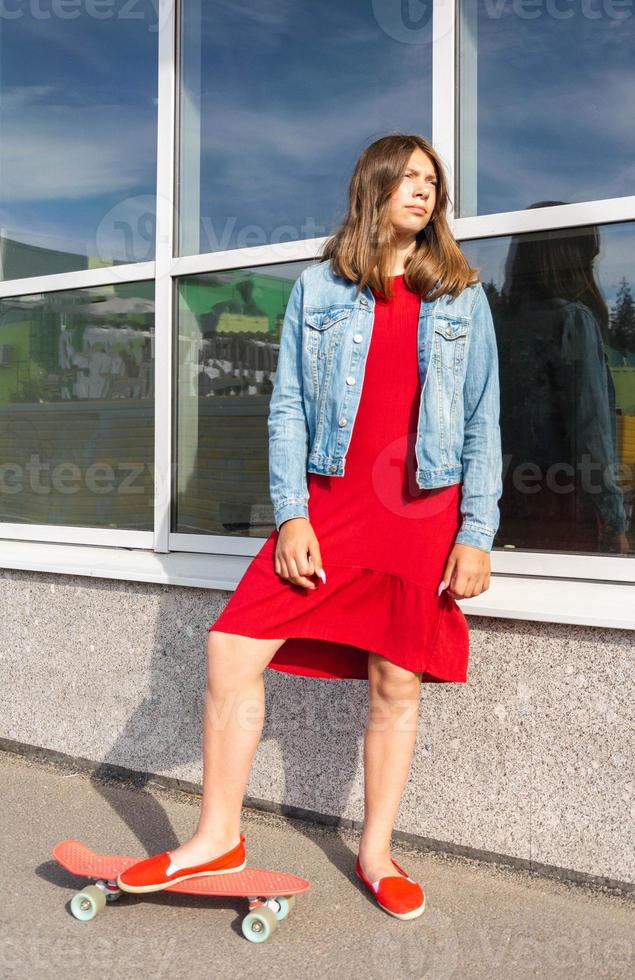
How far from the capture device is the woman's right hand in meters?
2.58

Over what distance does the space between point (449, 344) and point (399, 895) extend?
1.35 m

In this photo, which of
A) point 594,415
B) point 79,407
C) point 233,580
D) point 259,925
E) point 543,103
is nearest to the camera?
point 259,925

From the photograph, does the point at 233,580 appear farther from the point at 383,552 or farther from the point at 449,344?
the point at 449,344

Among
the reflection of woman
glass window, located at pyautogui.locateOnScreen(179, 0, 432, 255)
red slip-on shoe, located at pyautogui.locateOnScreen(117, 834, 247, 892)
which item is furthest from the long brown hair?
red slip-on shoe, located at pyautogui.locateOnScreen(117, 834, 247, 892)

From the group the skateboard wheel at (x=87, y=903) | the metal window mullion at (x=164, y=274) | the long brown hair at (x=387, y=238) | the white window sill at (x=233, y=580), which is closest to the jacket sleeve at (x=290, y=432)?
the long brown hair at (x=387, y=238)

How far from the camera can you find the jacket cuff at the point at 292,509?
8.65ft

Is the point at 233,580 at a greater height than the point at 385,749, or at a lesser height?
greater

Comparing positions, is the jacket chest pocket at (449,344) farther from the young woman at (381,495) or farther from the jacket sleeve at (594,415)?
the jacket sleeve at (594,415)

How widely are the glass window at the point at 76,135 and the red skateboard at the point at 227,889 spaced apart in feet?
7.17

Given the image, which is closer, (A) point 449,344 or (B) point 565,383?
(A) point 449,344

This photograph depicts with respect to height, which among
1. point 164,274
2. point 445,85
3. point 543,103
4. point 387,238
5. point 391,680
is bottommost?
point 391,680

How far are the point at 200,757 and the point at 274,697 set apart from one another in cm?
38

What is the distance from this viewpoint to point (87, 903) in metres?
2.64

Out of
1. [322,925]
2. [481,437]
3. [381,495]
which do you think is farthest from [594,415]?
[322,925]
